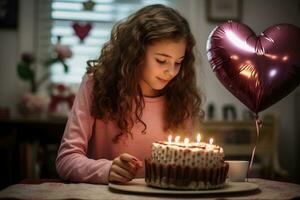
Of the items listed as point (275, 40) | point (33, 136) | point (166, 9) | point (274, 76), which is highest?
point (166, 9)

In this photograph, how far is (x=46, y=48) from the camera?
3.87 m

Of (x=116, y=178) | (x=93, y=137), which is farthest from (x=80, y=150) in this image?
(x=116, y=178)

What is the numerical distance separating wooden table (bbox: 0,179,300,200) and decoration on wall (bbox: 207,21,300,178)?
298 mm

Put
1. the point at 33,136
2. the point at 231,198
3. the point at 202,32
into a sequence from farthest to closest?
the point at 202,32 → the point at 33,136 → the point at 231,198

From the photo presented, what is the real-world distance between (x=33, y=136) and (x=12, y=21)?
0.96 m

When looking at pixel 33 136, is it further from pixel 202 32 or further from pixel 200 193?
pixel 200 193

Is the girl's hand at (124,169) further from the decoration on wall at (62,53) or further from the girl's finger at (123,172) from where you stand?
the decoration on wall at (62,53)

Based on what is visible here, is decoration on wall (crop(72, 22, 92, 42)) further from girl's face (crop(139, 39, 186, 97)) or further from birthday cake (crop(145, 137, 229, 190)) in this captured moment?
birthday cake (crop(145, 137, 229, 190))

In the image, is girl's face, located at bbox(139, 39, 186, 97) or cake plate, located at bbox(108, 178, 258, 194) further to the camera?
girl's face, located at bbox(139, 39, 186, 97)

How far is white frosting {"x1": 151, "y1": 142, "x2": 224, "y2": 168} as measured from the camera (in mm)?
1209

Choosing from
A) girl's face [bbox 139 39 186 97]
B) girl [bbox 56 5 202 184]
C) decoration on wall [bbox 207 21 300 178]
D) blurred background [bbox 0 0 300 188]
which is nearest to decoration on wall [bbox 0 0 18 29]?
blurred background [bbox 0 0 300 188]

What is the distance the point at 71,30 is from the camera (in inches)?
153

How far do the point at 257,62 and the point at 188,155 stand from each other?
43 centimetres

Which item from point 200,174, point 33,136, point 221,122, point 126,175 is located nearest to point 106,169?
point 126,175
